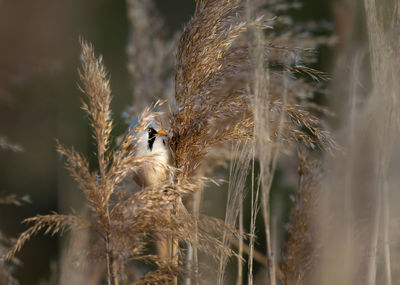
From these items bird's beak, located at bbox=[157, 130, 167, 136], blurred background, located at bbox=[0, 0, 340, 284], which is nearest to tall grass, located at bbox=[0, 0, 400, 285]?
bird's beak, located at bbox=[157, 130, 167, 136]

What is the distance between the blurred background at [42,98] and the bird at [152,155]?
5.01 ft

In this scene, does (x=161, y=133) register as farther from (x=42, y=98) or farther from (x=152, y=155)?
(x=42, y=98)

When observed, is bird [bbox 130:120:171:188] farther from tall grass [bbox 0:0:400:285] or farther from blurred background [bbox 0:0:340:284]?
blurred background [bbox 0:0:340:284]

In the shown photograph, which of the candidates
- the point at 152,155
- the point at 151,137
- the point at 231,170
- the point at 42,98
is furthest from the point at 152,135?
the point at 42,98

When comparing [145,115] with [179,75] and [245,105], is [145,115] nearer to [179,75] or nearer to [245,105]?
[179,75]

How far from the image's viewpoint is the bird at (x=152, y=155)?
4.07 feet

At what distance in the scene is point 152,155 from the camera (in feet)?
4.02

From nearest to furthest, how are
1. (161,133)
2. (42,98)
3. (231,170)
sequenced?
(231,170), (161,133), (42,98)

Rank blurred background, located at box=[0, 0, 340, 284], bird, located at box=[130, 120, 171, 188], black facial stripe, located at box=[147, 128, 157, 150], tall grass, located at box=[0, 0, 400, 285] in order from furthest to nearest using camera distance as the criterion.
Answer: blurred background, located at box=[0, 0, 340, 284], black facial stripe, located at box=[147, 128, 157, 150], bird, located at box=[130, 120, 171, 188], tall grass, located at box=[0, 0, 400, 285]

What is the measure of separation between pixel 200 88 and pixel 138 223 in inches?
15.1

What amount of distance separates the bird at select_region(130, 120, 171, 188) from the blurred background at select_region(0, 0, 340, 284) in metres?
1.53

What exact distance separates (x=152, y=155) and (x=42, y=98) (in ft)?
9.43

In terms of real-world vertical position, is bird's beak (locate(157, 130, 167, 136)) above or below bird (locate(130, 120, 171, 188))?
above

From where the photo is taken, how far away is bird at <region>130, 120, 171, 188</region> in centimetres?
124
